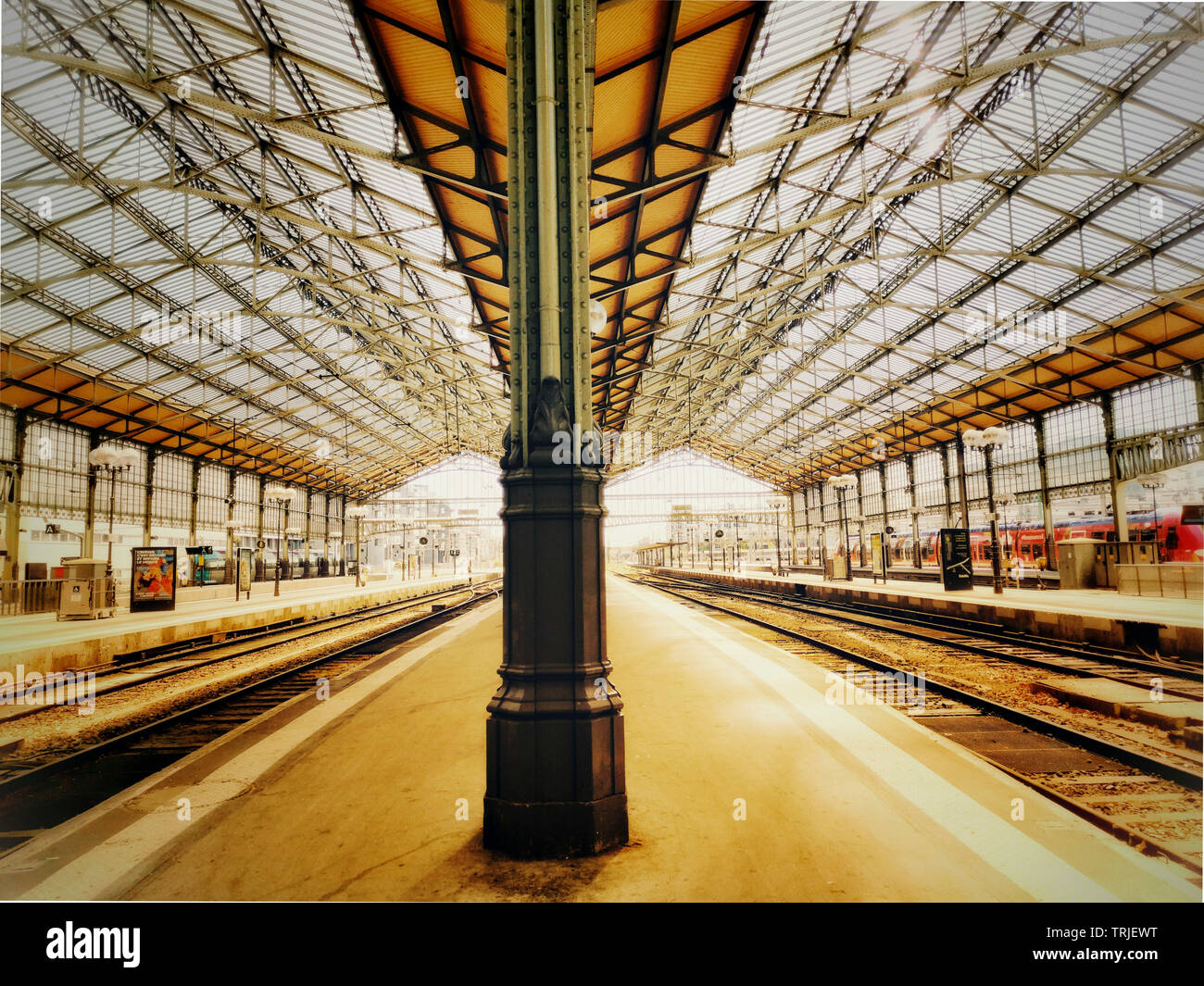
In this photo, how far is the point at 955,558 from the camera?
19.7 m

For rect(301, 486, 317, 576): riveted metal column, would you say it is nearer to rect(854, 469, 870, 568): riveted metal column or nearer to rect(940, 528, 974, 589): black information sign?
rect(854, 469, 870, 568): riveted metal column

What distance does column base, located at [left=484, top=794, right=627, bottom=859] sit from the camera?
3172 millimetres

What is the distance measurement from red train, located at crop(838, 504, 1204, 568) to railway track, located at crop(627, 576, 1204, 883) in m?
8.56

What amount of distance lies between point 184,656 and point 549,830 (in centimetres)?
1350

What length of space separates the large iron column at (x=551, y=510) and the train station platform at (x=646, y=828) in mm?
277

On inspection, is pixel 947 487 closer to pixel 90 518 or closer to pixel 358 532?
pixel 358 532

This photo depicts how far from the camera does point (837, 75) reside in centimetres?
1261

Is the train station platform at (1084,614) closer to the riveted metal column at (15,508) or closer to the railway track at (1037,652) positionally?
the railway track at (1037,652)

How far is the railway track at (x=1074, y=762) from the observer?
3.86 metres

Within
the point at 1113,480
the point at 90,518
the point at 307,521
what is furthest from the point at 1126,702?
the point at 307,521

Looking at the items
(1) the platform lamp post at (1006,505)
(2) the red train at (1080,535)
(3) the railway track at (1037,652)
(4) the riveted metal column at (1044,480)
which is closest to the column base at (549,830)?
(3) the railway track at (1037,652)

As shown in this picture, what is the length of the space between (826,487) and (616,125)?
146 ft
